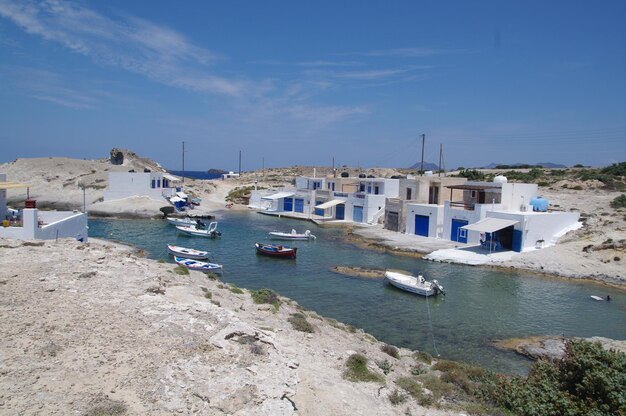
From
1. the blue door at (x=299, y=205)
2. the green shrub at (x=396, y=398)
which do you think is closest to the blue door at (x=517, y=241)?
the green shrub at (x=396, y=398)

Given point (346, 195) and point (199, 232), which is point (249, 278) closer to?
point (199, 232)

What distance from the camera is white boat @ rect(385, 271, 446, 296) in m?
28.4

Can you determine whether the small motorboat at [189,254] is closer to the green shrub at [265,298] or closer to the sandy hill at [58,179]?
the green shrub at [265,298]

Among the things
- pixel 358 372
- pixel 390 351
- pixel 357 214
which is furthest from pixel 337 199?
pixel 358 372

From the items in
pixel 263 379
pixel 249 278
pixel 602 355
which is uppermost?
pixel 602 355

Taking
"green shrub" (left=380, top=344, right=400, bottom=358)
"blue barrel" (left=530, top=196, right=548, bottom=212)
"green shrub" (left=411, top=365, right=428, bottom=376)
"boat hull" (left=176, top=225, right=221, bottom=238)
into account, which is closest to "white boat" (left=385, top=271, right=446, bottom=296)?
"green shrub" (left=380, top=344, right=400, bottom=358)

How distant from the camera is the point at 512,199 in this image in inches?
1818

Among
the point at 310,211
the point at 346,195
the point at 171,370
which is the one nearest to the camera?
the point at 171,370

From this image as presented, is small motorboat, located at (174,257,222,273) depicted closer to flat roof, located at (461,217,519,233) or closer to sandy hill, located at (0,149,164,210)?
flat roof, located at (461,217,519,233)

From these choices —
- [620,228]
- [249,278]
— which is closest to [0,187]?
[249,278]

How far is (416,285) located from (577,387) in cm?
1896

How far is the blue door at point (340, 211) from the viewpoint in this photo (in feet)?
215

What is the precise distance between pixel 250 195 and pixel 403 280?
60.3 m

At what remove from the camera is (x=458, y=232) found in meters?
45.2
